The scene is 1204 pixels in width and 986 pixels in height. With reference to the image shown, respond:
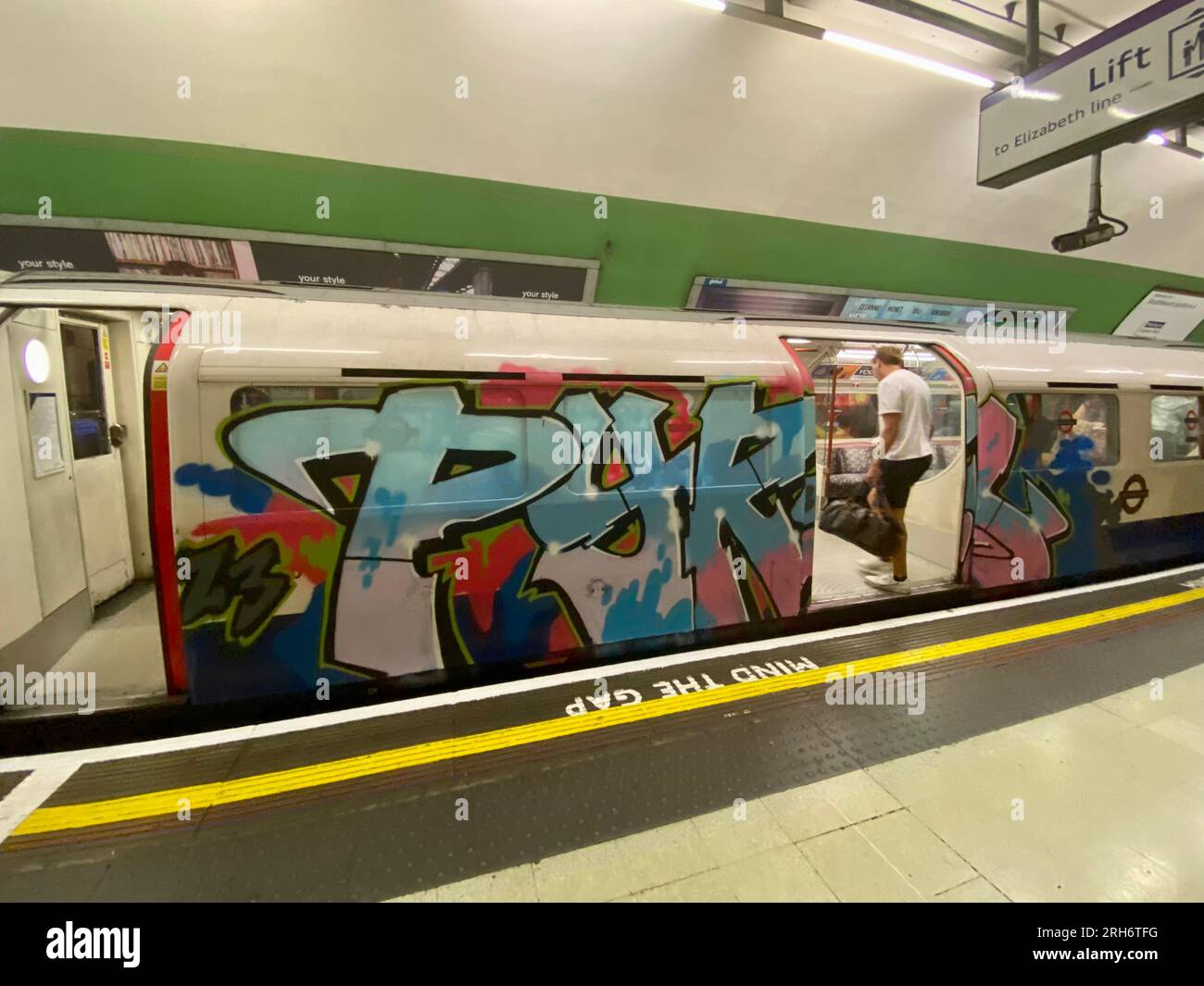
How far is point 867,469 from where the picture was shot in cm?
776

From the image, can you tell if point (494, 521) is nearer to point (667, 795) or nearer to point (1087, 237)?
point (667, 795)

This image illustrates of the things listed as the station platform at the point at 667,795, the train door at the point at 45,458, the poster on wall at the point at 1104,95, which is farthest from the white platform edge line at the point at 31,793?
the poster on wall at the point at 1104,95

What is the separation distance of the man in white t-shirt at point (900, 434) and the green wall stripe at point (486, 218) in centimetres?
227

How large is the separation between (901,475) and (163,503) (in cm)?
526

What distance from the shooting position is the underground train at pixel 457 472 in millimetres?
2803

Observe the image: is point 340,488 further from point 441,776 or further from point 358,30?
point 358,30

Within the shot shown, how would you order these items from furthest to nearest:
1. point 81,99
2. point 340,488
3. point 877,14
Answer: point 877,14, point 81,99, point 340,488

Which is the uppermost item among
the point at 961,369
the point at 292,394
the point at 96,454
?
the point at 961,369

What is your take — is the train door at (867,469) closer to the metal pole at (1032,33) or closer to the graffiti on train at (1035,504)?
the graffiti on train at (1035,504)

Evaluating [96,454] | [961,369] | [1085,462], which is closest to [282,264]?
[96,454]

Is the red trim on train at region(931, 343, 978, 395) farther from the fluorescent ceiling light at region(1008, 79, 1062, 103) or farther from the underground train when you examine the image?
the fluorescent ceiling light at region(1008, 79, 1062, 103)

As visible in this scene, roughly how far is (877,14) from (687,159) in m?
1.79

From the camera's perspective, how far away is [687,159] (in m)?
5.18
